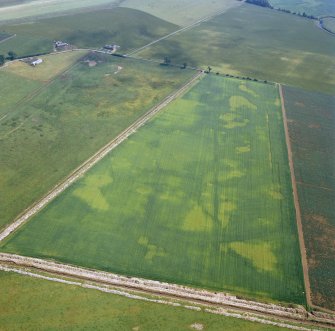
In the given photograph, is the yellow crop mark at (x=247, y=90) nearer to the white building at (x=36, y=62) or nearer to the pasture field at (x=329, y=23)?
the white building at (x=36, y=62)

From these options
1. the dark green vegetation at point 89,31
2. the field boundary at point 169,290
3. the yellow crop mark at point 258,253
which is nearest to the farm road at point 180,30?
the dark green vegetation at point 89,31

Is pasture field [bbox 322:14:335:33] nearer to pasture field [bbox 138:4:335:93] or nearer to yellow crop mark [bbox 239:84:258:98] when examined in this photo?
pasture field [bbox 138:4:335:93]

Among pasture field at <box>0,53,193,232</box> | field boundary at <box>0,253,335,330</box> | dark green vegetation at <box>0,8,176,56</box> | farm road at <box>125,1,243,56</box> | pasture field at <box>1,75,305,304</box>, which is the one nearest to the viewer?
field boundary at <box>0,253,335,330</box>

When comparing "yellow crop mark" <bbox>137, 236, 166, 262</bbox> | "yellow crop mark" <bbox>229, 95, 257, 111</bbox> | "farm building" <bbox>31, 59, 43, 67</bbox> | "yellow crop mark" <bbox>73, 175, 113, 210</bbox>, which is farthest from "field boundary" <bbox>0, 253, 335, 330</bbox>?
"farm building" <bbox>31, 59, 43, 67</bbox>

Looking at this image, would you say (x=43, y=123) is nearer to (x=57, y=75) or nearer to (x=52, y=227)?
(x=57, y=75)

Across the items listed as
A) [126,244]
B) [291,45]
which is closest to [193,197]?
[126,244]

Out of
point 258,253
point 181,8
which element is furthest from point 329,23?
point 258,253

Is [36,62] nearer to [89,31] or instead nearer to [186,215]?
[89,31]
